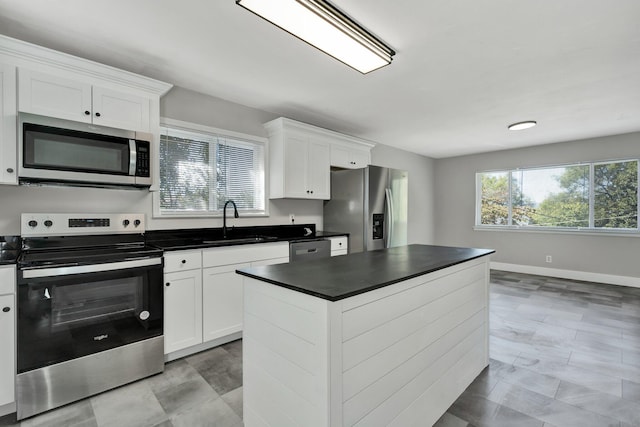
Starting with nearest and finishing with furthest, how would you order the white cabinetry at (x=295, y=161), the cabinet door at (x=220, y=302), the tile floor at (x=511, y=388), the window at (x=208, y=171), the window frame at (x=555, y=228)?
1. the tile floor at (x=511, y=388)
2. the cabinet door at (x=220, y=302)
3. the window at (x=208, y=171)
4. the white cabinetry at (x=295, y=161)
5. the window frame at (x=555, y=228)

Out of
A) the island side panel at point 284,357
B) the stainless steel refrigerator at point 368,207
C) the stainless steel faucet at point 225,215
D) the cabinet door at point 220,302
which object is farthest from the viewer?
the stainless steel refrigerator at point 368,207

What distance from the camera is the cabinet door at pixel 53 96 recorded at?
2039 millimetres

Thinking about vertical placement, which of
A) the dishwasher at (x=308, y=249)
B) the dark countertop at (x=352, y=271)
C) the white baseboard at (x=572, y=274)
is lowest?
the white baseboard at (x=572, y=274)

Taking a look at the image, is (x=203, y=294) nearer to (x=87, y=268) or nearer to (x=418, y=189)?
(x=87, y=268)

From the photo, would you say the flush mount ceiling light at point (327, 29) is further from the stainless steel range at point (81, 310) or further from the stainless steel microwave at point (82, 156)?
the stainless steel range at point (81, 310)

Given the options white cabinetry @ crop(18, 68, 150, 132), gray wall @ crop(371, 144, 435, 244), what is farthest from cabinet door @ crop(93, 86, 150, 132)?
gray wall @ crop(371, 144, 435, 244)

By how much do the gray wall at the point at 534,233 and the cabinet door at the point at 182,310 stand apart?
572 centimetres

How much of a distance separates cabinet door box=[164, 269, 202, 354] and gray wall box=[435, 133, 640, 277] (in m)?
5.72

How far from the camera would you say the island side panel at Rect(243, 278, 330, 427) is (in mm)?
1225

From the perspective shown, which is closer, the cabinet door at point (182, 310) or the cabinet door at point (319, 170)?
the cabinet door at point (182, 310)

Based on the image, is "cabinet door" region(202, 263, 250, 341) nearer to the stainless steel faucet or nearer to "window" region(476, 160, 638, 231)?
the stainless steel faucet

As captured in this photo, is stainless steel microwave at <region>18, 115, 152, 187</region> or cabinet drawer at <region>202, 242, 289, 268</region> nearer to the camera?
stainless steel microwave at <region>18, 115, 152, 187</region>

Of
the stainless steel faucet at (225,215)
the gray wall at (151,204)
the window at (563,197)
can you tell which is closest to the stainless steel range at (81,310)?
the gray wall at (151,204)

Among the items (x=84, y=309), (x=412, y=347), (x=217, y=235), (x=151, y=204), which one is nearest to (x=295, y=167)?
(x=217, y=235)
